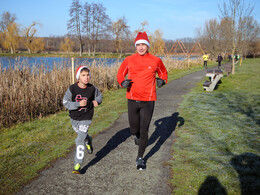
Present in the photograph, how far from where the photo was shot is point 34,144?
4.96 metres

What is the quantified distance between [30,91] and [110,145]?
13.6 ft

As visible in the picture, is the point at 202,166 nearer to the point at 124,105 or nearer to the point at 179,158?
the point at 179,158

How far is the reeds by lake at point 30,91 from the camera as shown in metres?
6.92

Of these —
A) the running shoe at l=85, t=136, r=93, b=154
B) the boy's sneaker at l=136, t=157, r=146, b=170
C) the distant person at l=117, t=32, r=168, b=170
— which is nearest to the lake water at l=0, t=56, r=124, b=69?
the running shoe at l=85, t=136, r=93, b=154

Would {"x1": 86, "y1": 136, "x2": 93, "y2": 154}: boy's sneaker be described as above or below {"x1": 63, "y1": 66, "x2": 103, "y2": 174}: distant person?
below

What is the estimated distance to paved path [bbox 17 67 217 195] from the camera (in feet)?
10.2

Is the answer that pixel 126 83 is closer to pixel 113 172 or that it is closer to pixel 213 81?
pixel 113 172

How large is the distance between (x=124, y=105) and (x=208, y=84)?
506cm

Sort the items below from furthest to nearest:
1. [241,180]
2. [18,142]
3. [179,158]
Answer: [18,142] → [179,158] → [241,180]

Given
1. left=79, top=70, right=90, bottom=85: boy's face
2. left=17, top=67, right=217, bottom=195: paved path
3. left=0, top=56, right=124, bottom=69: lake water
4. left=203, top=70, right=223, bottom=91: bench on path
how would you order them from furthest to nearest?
left=203, top=70, right=223, bottom=91: bench on path → left=0, top=56, right=124, bottom=69: lake water → left=79, top=70, right=90, bottom=85: boy's face → left=17, top=67, right=217, bottom=195: paved path

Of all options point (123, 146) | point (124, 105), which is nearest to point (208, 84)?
point (124, 105)

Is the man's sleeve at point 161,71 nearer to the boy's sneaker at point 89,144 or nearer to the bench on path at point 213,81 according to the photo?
the boy's sneaker at point 89,144

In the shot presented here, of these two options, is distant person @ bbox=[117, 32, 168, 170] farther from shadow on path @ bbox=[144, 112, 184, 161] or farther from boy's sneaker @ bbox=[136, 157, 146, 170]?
shadow on path @ bbox=[144, 112, 184, 161]

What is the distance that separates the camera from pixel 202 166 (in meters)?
3.78
